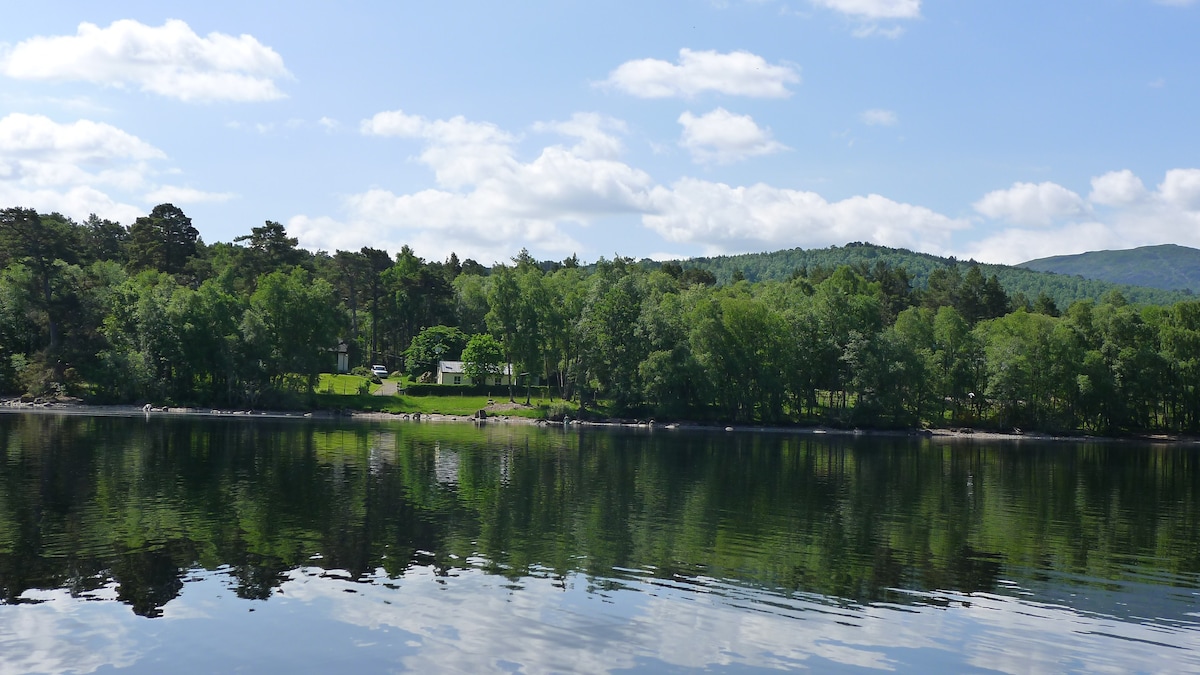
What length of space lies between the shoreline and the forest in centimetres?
219

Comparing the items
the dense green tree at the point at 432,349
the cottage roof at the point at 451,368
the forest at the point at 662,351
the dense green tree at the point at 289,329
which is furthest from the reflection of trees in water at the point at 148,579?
the dense green tree at the point at 432,349

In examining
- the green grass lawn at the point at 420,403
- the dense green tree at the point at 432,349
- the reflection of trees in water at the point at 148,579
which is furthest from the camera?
the dense green tree at the point at 432,349

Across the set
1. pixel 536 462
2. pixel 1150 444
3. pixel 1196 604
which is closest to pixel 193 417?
pixel 536 462

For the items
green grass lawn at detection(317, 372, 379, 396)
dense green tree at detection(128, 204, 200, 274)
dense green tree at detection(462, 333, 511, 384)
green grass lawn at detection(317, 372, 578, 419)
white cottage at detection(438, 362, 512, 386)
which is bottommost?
green grass lawn at detection(317, 372, 578, 419)

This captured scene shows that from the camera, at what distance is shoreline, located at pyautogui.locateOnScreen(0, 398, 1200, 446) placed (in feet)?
337

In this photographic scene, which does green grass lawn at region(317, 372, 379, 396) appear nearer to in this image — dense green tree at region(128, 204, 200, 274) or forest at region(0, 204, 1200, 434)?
forest at region(0, 204, 1200, 434)

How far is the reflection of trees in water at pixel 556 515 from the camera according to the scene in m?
29.2

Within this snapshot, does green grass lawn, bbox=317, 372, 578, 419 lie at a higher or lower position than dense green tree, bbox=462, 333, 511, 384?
lower

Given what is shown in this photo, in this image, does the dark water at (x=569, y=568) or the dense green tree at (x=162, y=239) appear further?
the dense green tree at (x=162, y=239)

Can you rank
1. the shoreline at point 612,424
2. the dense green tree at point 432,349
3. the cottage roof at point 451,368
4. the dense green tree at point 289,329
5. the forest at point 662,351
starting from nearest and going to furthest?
the shoreline at point 612,424
the forest at point 662,351
the dense green tree at point 289,329
the cottage roof at point 451,368
the dense green tree at point 432,349

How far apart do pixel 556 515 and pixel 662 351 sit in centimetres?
7051

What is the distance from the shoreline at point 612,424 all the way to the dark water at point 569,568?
46203mm

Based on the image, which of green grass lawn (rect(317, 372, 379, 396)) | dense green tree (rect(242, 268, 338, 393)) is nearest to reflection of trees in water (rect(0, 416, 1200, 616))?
dense green tree (rect(242, 268, 338, 393))

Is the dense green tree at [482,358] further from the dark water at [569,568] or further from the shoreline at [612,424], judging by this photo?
the dark water at [569,568]
